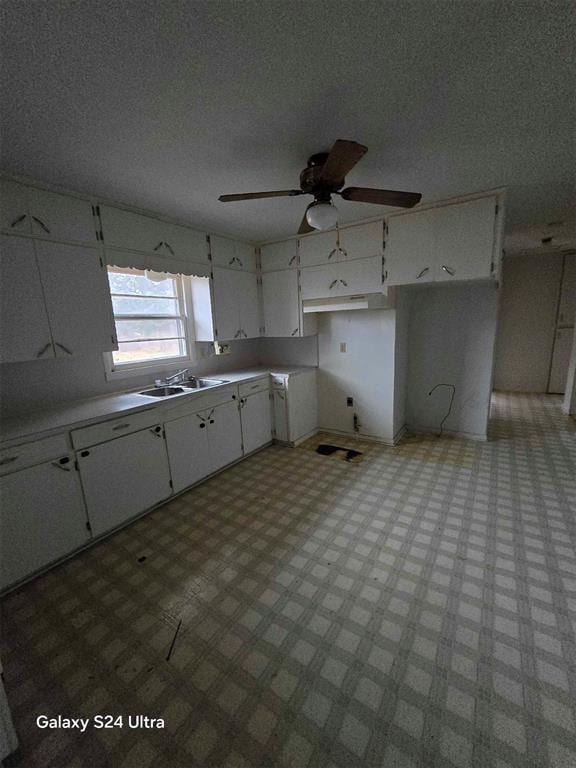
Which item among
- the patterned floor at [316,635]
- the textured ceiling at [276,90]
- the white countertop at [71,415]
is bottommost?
the patterned floor at [316,635]

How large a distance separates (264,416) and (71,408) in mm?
1888

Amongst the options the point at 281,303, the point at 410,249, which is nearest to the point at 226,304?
the point at 281,303

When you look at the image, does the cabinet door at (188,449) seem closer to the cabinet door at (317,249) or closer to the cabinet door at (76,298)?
the cabinet door at (76,298)

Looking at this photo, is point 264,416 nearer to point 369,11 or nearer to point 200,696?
point 200,696

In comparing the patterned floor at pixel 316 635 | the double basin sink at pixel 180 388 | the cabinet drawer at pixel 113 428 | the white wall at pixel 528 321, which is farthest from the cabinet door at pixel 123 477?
the white wall at pixel 528 321

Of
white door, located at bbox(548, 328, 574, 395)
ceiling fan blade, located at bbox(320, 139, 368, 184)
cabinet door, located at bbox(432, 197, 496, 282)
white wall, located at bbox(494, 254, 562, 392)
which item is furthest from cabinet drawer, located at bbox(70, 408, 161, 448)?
white door, located at bbox(548, 328, 574, 395)

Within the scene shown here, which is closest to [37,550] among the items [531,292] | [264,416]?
[264,416]

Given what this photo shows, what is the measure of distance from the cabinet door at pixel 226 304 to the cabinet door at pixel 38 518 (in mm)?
1925

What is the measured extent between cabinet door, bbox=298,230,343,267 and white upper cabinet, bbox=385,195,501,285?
1.99ft

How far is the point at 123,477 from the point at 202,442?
744 mm

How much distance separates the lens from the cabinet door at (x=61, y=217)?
1.97 m

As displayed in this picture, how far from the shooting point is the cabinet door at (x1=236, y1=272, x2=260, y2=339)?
11.6 ft

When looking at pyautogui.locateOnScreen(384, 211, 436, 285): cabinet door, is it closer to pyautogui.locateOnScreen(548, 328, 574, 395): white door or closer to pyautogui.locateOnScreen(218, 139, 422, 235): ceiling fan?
pyautogui.locateOnScreen(218, 139, 422, 235): ceiling fan

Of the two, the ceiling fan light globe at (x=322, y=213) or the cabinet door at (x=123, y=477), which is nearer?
the ceiling fan light globe at (x=322, y=213)
